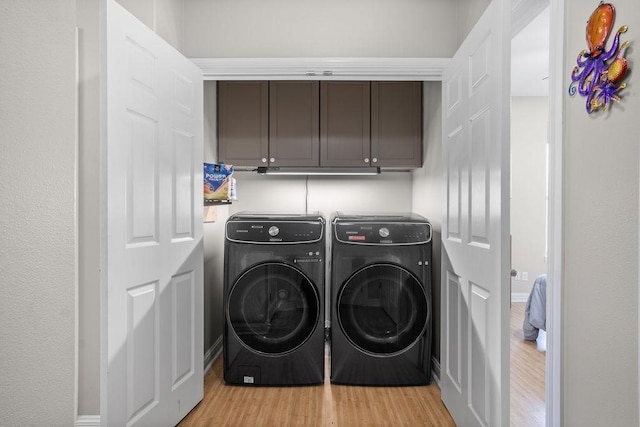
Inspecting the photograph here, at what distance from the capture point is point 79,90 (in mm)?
1775

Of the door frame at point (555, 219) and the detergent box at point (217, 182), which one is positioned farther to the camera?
the detergent box at point (217, 182)

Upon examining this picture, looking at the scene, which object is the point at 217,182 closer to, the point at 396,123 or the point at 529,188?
the point at 396,123

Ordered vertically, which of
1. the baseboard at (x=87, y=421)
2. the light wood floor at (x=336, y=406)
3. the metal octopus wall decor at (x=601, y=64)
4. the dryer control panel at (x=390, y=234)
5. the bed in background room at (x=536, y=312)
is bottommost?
the light wood floor at (x=336, y=406)

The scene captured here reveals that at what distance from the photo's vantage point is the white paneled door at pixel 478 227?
4.57 ft

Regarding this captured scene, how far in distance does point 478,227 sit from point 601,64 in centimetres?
74

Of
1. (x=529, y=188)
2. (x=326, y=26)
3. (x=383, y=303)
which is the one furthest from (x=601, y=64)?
(x=529, y=188)

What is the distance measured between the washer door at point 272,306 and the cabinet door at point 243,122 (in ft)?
3.23

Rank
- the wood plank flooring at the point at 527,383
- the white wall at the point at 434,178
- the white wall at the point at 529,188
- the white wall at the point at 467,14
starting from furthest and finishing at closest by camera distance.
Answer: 1. the white wall at the point at 529,188
2. the white wall at the point at 434,178
3. the wood plank flooring at the point at 527,383
4. the white wall at the point at 467,14

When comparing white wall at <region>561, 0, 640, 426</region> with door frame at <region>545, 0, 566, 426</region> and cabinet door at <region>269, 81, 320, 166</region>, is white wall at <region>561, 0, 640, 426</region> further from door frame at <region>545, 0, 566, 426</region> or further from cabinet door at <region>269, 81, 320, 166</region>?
cabinet door at <region>269, 81, 320, 166</region>

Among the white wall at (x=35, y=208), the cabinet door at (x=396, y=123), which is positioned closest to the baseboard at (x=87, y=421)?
the white wall at (x=35, y=208)

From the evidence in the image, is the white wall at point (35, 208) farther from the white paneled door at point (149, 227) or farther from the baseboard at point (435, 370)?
the baseboard at point (435, 370)

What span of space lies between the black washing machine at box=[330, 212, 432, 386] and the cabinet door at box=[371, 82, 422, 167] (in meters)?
0.71

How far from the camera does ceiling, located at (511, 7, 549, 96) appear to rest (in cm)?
303

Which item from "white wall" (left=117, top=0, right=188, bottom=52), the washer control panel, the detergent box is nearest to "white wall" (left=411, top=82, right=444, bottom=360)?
the washer control panel
